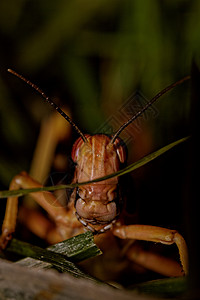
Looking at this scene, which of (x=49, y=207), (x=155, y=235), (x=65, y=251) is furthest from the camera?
(x=49, y=207)

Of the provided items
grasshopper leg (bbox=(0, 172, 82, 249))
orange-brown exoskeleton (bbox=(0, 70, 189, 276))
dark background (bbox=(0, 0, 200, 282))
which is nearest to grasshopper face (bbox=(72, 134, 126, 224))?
orange-brown exoskeleton (bbox=(0, 70, 189, 276))

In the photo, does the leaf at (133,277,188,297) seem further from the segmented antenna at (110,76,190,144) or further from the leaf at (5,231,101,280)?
the segmented antenna at (110,76,190,144)

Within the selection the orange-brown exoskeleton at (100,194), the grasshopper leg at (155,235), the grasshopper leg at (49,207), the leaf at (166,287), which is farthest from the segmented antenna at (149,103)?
the leaf at (166,287)

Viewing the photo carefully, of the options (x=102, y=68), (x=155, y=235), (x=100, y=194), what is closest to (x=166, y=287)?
(x=100, y=194)

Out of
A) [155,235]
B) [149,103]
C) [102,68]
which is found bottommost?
[155,235]

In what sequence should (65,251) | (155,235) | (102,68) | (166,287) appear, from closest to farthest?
(166,287) < (65,251) < (155,235) < (102,68)

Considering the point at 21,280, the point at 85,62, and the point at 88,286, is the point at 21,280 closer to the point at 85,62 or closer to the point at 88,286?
the point at 88,286

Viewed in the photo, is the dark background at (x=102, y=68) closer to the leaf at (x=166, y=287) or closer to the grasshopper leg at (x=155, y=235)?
the grasshopper leg at (x=155, y=235)

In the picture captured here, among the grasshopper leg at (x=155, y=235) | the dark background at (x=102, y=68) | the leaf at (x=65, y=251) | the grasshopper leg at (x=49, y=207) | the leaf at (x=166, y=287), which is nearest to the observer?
the leaf at (x=166, y=287)

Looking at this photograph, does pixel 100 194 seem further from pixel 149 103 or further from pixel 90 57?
pixel 90 57
